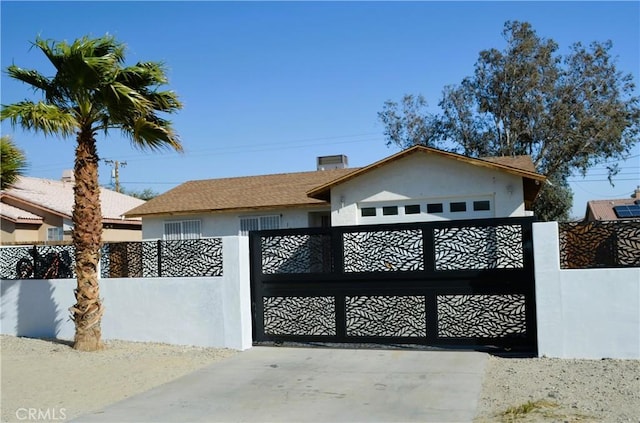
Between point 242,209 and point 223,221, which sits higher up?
point 242,209

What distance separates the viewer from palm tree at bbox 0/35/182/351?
367 inches

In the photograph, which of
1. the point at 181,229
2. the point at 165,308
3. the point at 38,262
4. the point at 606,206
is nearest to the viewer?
the point at 165,308

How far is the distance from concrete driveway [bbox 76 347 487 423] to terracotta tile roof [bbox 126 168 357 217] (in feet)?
38.6

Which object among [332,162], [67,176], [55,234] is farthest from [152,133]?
[67,176]

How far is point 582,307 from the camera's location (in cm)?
798

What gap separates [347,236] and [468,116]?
27228 millimetres

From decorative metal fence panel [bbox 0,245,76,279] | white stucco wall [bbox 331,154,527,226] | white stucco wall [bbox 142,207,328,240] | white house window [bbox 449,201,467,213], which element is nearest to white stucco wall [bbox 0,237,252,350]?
decorative metal fence panel [bbox 0,245,76,279]

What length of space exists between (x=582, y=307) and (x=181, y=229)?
661 inches

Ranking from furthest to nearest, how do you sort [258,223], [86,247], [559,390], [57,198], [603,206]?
1. [603,206]
2. [57,198]
3. [258,223]
4. [86,247]
5. [559,390]

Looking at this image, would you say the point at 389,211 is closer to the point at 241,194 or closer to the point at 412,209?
the point at 412,209

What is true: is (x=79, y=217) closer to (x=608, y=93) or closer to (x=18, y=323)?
(x=18, y=323)

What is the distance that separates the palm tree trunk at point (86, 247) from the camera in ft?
32.0

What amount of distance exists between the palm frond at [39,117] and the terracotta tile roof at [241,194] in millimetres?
11069

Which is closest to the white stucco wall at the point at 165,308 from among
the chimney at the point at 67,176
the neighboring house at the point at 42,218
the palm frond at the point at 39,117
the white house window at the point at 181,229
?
the palm frond at the point at 39,117
